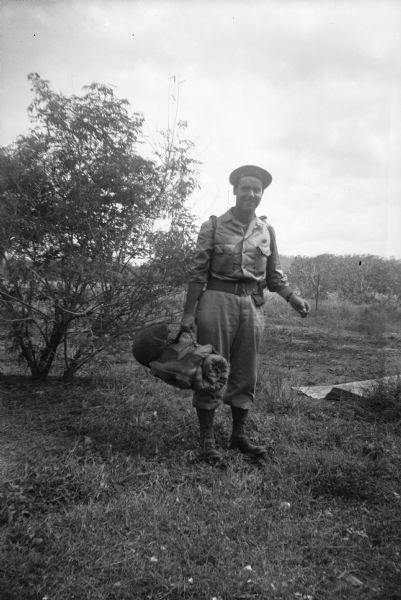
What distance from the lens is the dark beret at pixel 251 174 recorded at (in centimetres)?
346

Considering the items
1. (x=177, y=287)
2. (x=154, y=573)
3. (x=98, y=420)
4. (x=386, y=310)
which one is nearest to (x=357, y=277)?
(x=386, y=310)

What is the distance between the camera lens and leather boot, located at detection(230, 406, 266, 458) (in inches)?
128

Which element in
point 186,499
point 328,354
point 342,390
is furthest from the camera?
point 328,354

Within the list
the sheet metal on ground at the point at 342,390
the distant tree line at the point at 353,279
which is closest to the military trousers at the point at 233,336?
the sheet metal on ground at the point at 342,390

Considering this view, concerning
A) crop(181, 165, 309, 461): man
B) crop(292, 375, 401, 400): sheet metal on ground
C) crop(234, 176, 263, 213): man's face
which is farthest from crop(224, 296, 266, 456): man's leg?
crop(292, 375, 401, 400): sheet metal on ground

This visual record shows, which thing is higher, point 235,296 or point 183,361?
point 235,296

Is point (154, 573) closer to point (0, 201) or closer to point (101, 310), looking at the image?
point (101, 310)

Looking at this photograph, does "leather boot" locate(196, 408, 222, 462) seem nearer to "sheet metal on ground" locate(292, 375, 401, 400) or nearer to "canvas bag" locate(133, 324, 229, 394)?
"canvas bag" locate(133, 324, 229, 394)

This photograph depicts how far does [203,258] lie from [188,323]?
51 cm

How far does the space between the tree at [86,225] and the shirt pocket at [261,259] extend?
1.04m

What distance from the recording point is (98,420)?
3.71m

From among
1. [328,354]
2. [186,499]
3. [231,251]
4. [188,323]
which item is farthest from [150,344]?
[328,354]

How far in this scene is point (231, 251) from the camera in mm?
3334

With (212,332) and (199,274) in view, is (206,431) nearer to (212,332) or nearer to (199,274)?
(212,332)
